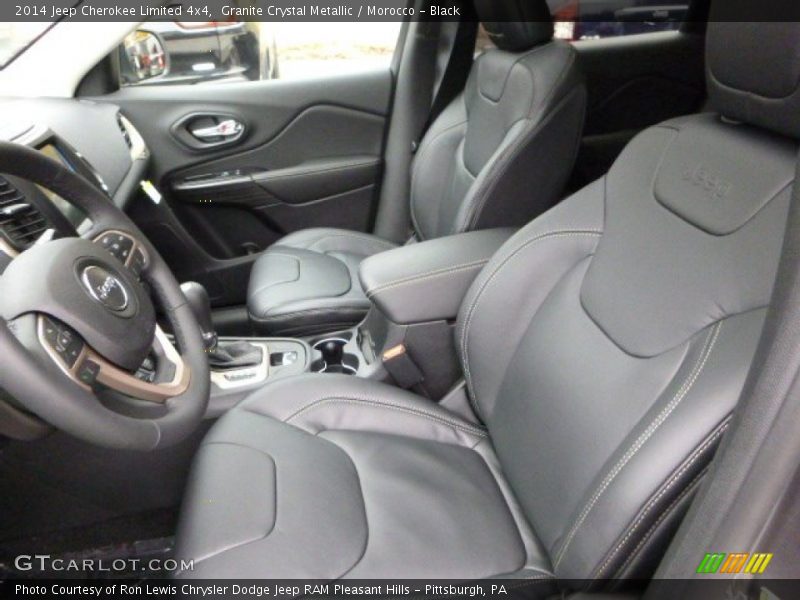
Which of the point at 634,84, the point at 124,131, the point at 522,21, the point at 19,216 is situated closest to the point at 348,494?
the point at 19,216

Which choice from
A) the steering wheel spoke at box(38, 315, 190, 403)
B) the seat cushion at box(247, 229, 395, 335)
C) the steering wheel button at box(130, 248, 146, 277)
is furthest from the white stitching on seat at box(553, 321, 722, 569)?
the seat cushion at box(247, 229, 395, 335)

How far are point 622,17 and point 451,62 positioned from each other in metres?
0.59

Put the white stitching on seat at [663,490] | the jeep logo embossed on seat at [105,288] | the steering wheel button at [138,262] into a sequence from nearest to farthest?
the white stitching on seat at [663,490]
the jeep logo embossed on seat at [105,288]
the steering wheel button at [138,262]

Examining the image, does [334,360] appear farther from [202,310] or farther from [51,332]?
[51,332]

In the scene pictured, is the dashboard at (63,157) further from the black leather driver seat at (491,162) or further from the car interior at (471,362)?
the black leather driver seat at (491,162)

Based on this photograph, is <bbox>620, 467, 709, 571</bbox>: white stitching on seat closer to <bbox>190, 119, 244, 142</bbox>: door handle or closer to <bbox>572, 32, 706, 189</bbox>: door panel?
<bbox>572, 32, 706, 189</bbox>: door panel

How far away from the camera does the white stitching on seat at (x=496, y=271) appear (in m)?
1.14

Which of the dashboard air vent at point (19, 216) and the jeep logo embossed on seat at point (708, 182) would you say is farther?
the dashboard air vent at point (19, 216)

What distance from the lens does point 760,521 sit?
658 mm

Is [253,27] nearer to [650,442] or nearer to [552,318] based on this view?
[552,318]

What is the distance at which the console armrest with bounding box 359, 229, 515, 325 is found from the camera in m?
1.41

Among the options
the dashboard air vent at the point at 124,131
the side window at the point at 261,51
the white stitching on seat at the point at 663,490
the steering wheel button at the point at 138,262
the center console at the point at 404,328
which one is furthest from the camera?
the side window at the point at 261,51

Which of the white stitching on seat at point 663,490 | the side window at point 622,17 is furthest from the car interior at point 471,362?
the side window at point 622,17

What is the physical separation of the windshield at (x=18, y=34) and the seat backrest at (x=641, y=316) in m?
1.23
